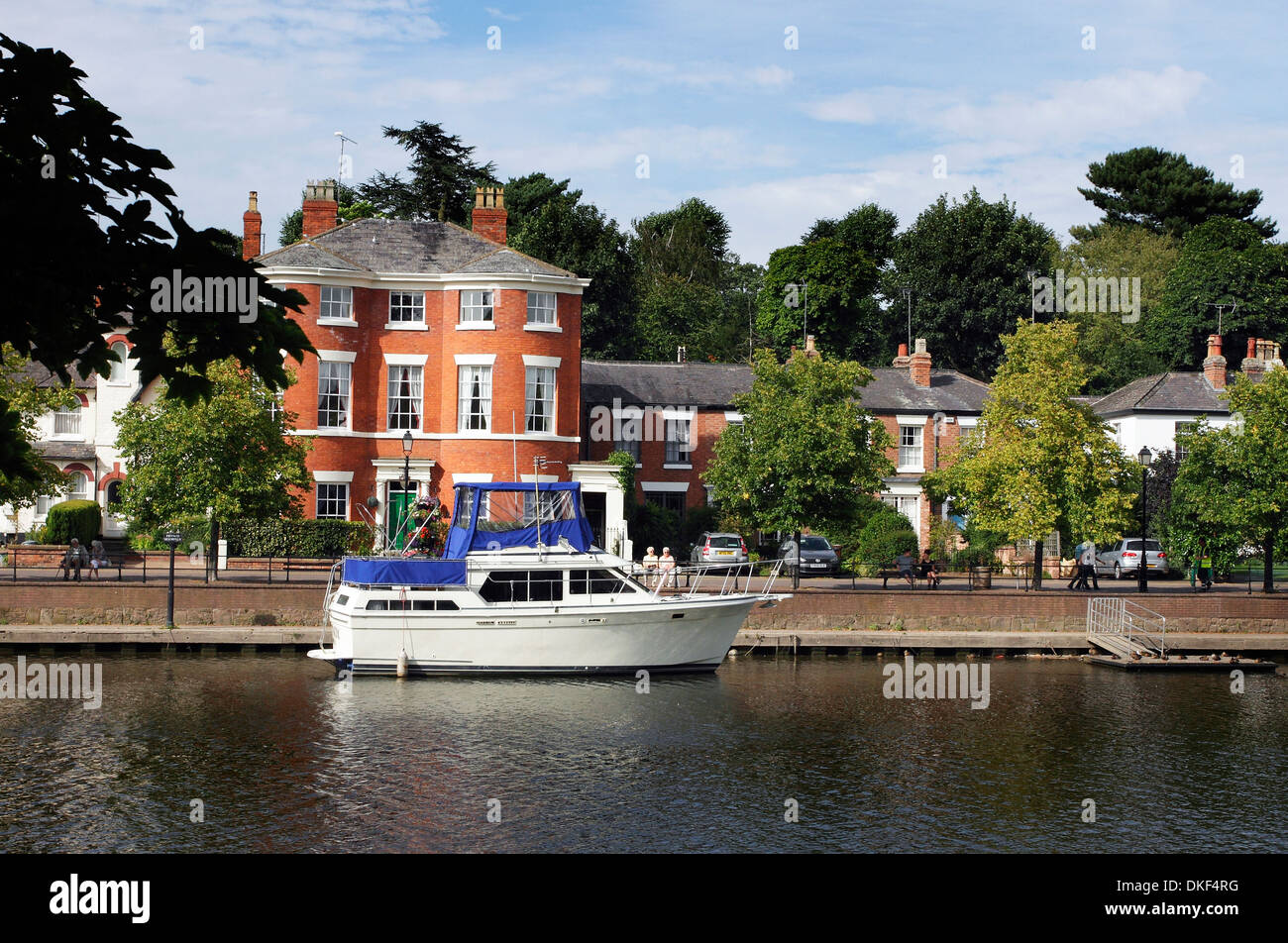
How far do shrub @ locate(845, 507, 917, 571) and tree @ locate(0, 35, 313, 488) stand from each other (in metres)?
38.3

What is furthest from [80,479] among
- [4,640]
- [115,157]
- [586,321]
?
[115,157]

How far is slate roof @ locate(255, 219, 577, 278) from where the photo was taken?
151ft

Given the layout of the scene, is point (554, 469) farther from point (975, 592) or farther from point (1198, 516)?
point (1198, 516)

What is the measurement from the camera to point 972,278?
75.8m

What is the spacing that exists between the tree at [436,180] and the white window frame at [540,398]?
3121 cm

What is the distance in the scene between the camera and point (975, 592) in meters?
37.0

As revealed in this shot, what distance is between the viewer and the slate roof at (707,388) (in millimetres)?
53688

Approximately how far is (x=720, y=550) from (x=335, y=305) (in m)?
17.1

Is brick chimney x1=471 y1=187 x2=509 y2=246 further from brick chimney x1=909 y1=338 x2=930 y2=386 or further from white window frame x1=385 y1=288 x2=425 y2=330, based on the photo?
brick chimney x1=909 y1=338 x2=930 y2=386

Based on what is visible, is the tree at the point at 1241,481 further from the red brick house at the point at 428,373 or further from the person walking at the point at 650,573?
the red brick house at the point at 428,373

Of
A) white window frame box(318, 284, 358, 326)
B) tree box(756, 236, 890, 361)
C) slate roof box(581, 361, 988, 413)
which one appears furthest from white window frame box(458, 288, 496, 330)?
tree box(756, 236, 890, 361)

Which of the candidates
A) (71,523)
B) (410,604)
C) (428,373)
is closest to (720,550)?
(428,373)

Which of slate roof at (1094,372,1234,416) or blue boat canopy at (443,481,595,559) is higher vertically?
slate roof at (1094,372,1234,416)
